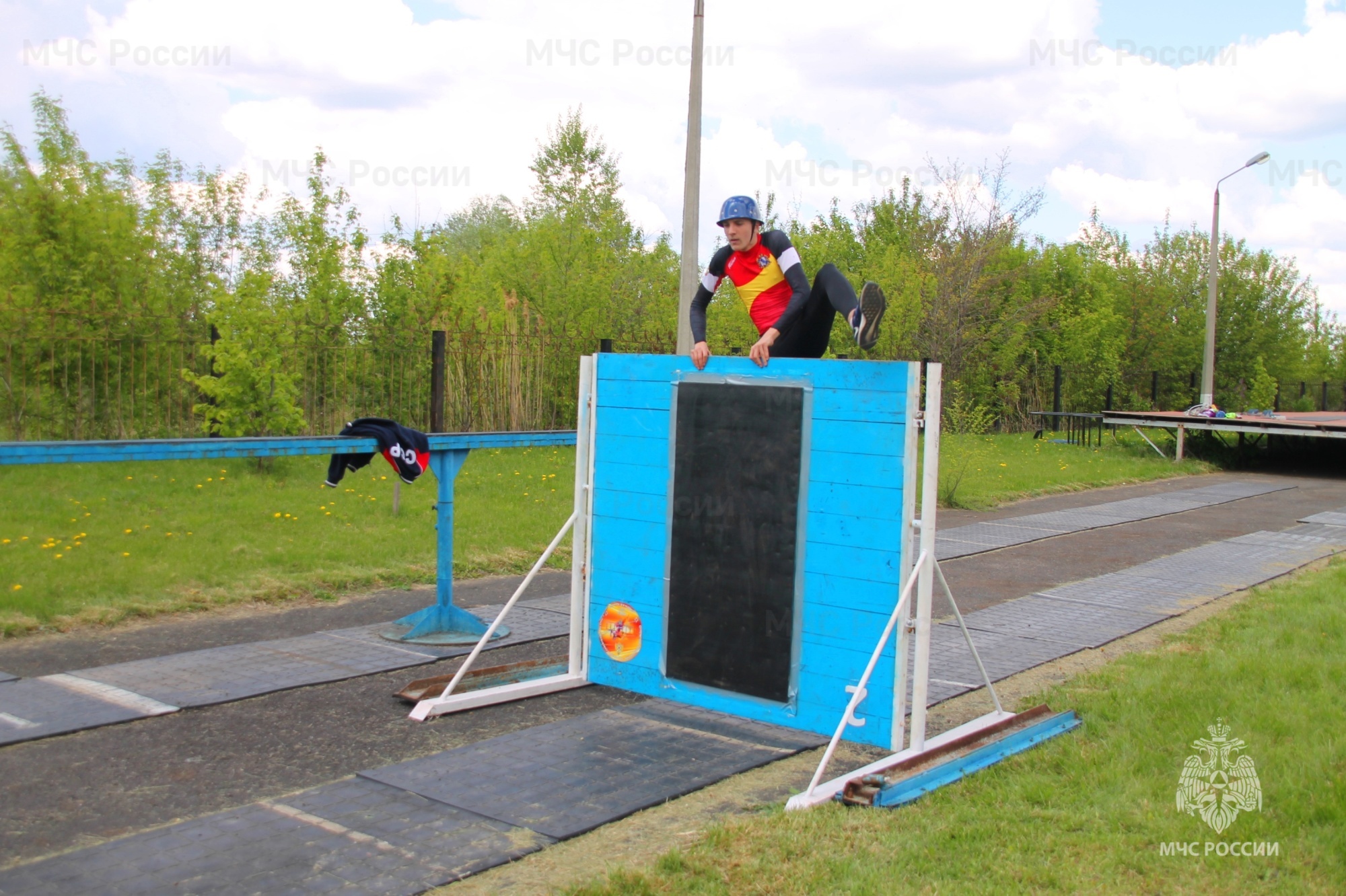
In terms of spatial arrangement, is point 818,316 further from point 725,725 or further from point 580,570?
point 725,725

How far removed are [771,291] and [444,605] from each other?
318cm

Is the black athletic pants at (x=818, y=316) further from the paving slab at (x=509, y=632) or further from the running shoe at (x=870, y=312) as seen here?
the paving slab at (x=509, y=632)

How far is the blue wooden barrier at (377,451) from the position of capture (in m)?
5.73

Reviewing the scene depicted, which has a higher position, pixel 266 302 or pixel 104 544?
pixel 266 302

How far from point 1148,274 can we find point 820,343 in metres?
35.9

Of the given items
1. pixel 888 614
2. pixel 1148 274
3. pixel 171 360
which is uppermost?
pixel 1148 274

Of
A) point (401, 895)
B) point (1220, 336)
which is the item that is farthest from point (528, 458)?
point (1220, 336)

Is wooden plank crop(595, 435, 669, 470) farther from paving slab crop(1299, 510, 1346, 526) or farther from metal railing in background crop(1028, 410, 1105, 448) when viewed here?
metal railing in background crop(1028, 410, 1105, 448)

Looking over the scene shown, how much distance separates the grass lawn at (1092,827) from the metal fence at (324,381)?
9851 mm

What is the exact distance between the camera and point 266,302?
13789 millimetres

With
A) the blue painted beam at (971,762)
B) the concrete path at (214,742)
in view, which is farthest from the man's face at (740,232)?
the blue painted beam at (971,762)

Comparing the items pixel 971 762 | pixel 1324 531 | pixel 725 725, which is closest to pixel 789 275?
pixel 725 725

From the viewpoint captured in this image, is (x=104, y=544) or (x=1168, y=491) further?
(x=1168, y=491)

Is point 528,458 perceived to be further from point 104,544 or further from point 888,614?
point 888,614
